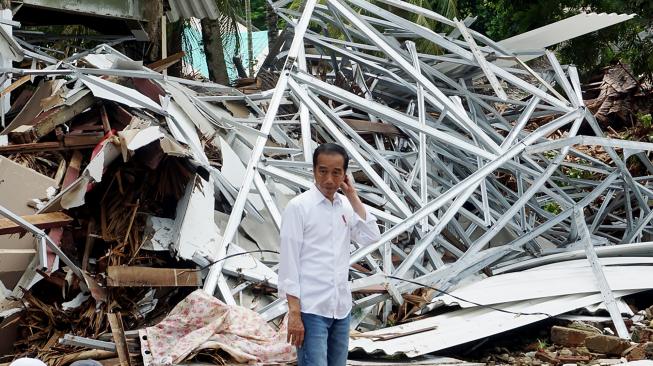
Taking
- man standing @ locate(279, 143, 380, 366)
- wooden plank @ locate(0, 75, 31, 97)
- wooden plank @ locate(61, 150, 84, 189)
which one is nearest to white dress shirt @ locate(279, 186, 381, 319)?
man standing @ locate(279, 143, 380, 366)

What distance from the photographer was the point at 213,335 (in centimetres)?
616

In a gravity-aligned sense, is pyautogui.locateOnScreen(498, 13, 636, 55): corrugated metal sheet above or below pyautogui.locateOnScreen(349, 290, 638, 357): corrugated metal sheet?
above

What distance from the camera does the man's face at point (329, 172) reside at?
14.6 feet

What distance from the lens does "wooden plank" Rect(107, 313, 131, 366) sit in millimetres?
6023

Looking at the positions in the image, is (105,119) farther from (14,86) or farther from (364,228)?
(364,228)

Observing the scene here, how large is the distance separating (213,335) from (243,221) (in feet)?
7.32

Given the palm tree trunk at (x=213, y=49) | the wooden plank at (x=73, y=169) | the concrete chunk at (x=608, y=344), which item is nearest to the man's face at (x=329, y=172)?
the concrete chunk at (x=608, y=344)

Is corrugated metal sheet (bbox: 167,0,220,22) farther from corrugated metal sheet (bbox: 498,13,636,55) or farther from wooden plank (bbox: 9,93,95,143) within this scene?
wooden plank (bbox: 9,93,95,143)

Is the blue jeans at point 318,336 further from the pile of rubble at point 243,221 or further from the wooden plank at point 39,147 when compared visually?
the wooden plank at point 39,147

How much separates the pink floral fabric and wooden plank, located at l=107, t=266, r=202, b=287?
0.60 m

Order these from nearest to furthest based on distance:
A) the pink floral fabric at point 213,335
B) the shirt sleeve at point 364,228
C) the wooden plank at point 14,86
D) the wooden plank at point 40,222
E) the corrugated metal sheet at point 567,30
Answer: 1. the shirt sleeve at point 364,228
2. the pink floral fabric at point 213,335
3. the wooden plank at point 40,222
4. the wooden plank at point 14,86
5. the corrugated metal sheet at point 567,30

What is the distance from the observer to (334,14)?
10969 millimetres

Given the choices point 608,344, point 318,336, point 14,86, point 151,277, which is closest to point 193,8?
point 14,86

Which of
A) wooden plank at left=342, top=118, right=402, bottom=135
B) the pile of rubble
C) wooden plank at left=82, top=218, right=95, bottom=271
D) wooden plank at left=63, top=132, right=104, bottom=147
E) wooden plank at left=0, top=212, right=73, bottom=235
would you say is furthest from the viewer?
wooden plank at left=342, top=118, right=402, bottom=135
